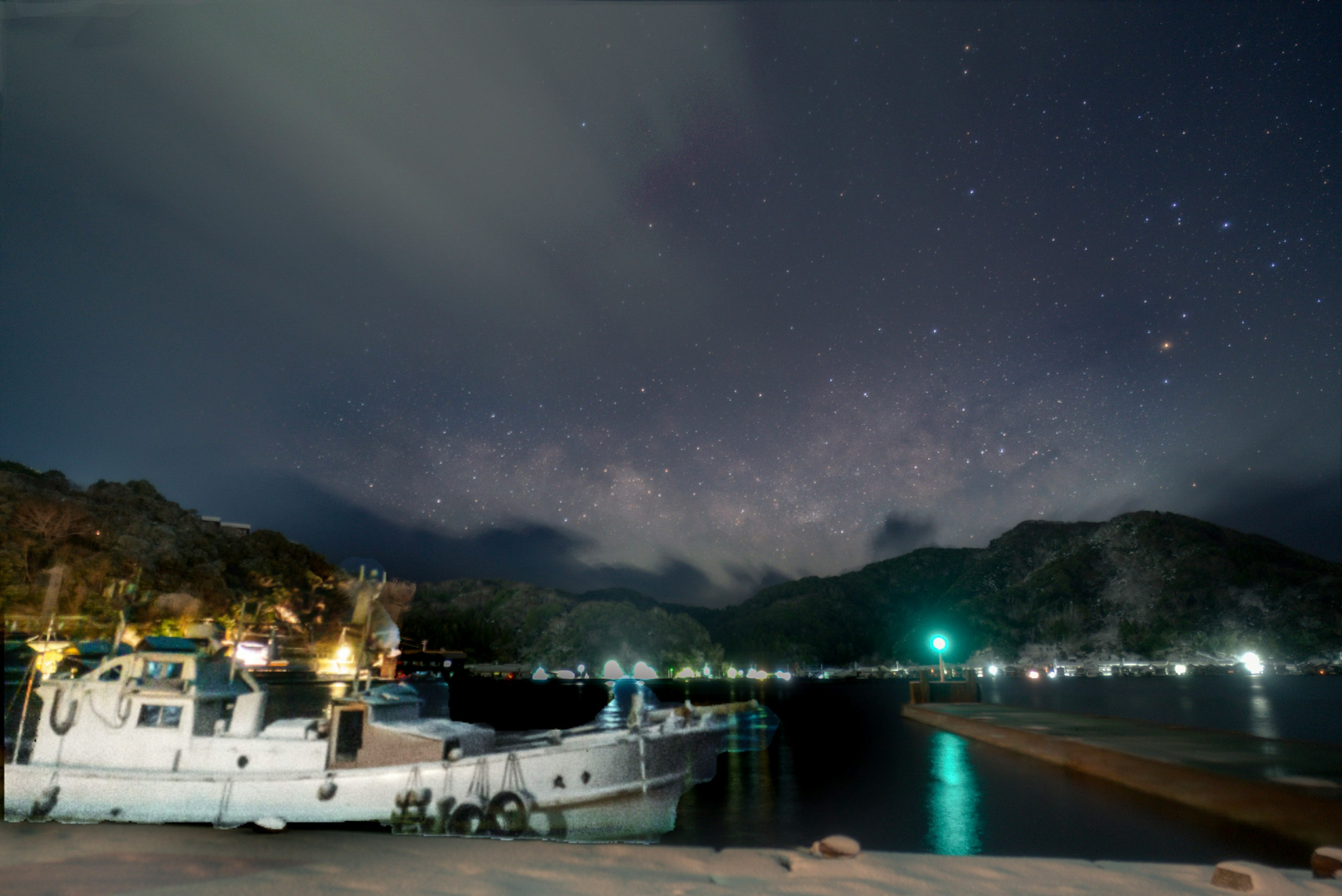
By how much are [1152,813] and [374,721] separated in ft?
75.7

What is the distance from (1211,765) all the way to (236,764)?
94.1 feet

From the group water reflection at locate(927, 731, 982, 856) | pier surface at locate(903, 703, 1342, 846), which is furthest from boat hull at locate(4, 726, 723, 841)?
pier surface at locate(903, 703, 1342, 846)

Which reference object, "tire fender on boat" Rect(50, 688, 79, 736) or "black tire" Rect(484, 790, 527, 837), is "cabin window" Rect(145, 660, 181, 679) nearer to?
"tire fender on boat" Rect(50, 688, 79, 736)

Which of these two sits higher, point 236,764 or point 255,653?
point 236,764

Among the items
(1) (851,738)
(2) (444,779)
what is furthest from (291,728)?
(1) (851,738)

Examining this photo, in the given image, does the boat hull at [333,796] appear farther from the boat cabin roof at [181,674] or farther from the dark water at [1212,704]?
the dark water at [1212,704]

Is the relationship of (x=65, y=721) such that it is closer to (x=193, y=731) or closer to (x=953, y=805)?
(x=193, y=731)

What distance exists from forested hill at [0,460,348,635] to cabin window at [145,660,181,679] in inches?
1742

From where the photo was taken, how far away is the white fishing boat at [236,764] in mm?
18797

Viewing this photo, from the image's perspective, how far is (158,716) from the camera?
1955cm

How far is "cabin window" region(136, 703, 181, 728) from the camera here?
19.4 meters

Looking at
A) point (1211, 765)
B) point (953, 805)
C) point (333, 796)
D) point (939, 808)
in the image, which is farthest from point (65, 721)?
point (1211, 765)

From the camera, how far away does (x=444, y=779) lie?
1955 cm

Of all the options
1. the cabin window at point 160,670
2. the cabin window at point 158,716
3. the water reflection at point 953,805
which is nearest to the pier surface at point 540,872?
the water reflection at point 953,805
